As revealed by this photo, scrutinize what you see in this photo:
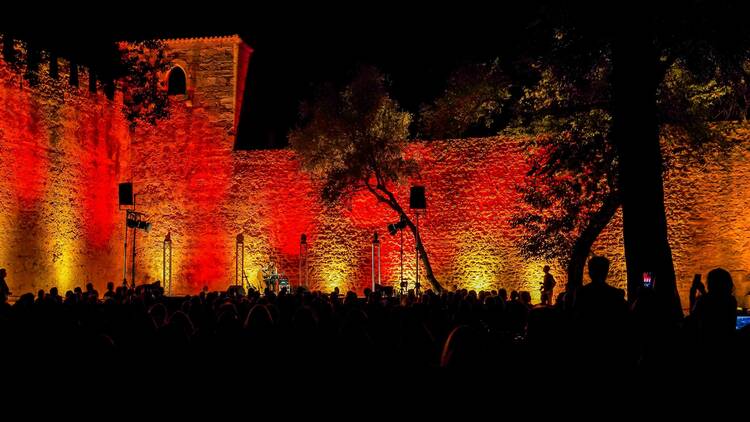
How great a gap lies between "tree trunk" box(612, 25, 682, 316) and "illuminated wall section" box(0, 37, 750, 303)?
10736 mm

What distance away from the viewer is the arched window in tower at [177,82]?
2781 centimetres

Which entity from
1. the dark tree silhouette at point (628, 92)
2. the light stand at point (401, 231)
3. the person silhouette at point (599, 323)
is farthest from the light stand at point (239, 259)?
the person silhouette at point (599, 323)

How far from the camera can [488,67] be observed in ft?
58.0

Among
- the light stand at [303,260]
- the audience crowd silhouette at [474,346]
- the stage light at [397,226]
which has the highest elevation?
the stage light at [397,226]

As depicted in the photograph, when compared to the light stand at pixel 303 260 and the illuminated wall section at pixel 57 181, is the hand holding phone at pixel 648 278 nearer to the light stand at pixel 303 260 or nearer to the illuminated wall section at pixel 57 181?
the light stand at pixel 303 260

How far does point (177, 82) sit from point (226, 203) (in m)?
5.51

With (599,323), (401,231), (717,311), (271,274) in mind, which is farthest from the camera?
(271,274)

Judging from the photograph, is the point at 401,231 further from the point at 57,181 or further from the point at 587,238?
the point at 57,181

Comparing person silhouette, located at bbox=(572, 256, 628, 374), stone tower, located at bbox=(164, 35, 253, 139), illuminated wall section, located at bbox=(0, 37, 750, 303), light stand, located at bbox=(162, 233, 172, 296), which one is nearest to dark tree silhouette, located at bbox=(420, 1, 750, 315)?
person silhouette, located at bbox=(572, 256, 628, 374)

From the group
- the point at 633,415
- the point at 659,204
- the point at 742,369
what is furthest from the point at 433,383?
the point at 659,204

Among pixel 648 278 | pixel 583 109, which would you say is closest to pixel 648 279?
pixel 648 278

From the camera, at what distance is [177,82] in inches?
1099

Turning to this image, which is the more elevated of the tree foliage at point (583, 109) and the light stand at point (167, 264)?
the tree foliage at point (583, 109)

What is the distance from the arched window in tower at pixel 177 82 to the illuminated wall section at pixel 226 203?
671mm
